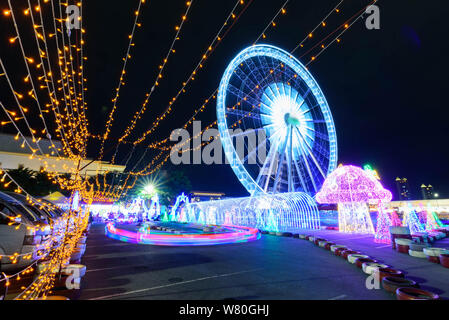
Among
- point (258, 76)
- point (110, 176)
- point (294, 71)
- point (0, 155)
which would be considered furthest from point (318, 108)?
point (0, 155)

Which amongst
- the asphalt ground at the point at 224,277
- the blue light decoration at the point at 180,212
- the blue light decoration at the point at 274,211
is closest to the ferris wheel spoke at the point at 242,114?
the blue light decoration at the point at 274,211

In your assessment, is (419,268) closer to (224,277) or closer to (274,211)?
(224,277)

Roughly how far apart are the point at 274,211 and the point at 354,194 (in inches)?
242

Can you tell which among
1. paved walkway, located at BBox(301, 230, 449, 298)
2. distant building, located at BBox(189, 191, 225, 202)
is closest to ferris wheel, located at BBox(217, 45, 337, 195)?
paved walkway, located at BBox(301, 230, 449, 298)

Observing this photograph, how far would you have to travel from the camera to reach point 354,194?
49.5 feet

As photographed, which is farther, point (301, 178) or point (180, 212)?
point (180, 212)

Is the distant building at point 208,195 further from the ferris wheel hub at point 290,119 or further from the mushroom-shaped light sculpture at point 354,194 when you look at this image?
the mushroom-shaped light sculpture at point 354,194

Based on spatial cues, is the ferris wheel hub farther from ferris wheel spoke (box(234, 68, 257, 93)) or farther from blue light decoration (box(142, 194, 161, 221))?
blue light decoration (box(142, 194, 161, 221))

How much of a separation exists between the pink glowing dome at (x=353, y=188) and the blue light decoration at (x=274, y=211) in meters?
2.03

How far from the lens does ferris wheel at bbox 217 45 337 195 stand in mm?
19047

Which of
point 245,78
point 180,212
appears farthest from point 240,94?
point 180,212

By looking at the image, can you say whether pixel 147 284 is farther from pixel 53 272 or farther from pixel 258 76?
pixel 258 76

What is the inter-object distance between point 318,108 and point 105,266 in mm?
24246
